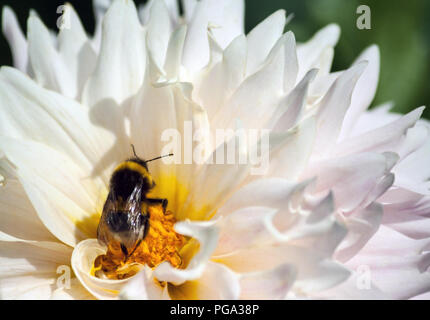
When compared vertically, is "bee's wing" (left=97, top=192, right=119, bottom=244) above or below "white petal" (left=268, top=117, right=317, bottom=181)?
below

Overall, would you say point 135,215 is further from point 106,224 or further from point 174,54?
point 174,54

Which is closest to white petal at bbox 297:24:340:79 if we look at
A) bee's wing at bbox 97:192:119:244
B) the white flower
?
the white flower

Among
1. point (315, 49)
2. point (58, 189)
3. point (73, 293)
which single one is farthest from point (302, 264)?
point (315, 49)

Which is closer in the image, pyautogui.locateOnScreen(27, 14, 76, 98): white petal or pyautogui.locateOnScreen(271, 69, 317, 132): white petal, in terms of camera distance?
pyautogui.locateOnScreen(271, 69, 317, 132): white petal

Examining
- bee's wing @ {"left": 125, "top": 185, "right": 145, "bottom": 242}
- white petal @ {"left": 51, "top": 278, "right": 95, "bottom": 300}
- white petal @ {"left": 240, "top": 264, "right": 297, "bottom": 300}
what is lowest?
white petal @ {"left": 51, "top": 278, "right": 95, "bottom": 300}

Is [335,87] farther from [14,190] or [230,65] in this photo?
[14,190]

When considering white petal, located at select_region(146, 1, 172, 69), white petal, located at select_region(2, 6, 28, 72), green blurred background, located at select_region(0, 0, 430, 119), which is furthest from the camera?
green blurred background, located at select_region(0, 0, 430, 119)

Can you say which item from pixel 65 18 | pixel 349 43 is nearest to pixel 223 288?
pixel 65 18

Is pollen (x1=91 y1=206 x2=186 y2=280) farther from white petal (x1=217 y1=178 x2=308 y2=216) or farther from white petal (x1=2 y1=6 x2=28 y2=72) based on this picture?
white petal (x1=2 y1=6 x2=28 y2=72)
